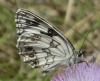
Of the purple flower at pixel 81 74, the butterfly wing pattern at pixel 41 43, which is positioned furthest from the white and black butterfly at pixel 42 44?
the purple flower at pixel 81 74

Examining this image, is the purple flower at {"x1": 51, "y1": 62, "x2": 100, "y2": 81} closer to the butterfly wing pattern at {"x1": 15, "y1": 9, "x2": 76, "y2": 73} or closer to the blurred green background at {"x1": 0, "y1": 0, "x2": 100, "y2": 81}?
the butterfly wing pattern at {"x1": 15, "y1": 9, "x2": 76, "y2": 73}

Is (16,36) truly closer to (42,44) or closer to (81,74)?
(42,44)

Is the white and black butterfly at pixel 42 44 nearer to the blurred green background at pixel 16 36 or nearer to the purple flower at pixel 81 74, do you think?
the purple flower at pixel 81 74

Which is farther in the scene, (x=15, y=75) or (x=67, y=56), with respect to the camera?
(x=15, y=75)

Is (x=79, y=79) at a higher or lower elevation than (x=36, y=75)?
higher

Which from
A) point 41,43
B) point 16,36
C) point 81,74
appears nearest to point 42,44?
point 41,43

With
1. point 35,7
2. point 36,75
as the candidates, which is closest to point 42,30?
point 36,75

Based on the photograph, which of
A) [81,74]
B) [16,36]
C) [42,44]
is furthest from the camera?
[16,36]

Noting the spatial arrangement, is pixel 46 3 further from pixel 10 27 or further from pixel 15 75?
pixel 15 75
